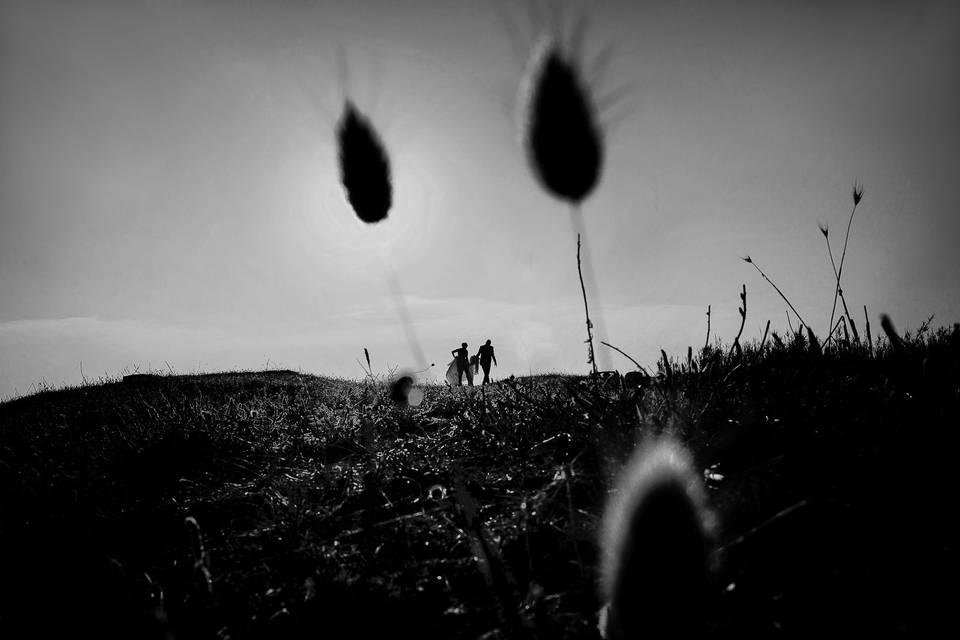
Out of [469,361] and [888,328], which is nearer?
[888,328]

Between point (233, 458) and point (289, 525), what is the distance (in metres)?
1.23

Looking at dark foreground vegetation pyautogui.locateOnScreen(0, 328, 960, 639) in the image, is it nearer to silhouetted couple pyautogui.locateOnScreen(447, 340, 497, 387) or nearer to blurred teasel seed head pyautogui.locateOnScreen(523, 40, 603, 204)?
blurred teasel seed head pyautogui.locateOnScreen(523, 40, 603, 204)

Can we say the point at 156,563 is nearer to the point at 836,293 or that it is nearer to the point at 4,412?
the point at 836,293

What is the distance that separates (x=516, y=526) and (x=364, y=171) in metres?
3.04

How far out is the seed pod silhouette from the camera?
3541 mm

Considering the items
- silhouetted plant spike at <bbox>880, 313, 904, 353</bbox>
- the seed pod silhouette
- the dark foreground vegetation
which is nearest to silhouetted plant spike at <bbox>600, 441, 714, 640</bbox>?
the dark foreground vegetation

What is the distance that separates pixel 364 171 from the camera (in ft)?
11.6

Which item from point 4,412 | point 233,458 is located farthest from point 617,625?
point 4,412

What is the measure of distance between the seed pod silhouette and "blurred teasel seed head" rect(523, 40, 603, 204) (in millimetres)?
1505

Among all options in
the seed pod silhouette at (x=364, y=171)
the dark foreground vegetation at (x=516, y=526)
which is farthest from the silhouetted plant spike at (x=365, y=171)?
the dark foreground vegetation at (x=516, y=526)

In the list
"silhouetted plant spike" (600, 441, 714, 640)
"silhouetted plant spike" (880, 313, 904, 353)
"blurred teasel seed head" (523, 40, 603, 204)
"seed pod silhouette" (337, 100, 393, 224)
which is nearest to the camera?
"silhouetted plant spike" (600, 441, 714, 640)

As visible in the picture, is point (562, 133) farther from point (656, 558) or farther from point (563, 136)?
point (656, 558)

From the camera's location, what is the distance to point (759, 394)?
177cm

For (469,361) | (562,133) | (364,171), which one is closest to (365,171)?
(364,171)
